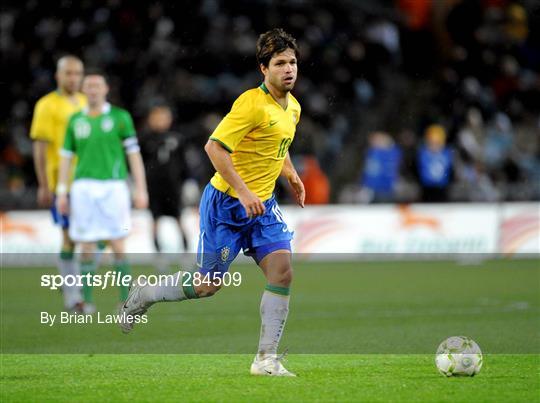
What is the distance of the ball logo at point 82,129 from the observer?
37.1 feet

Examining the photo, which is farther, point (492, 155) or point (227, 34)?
point (227, 34)

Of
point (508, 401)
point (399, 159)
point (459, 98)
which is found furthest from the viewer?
point (459, 98)

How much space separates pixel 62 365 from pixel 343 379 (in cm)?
205

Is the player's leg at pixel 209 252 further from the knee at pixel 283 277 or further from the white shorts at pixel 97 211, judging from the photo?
the white shorts at pixel 97 211

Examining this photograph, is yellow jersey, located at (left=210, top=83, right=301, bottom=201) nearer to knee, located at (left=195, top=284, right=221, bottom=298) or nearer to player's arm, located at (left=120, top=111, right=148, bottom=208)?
knee, located at (left=195, top=284, right=221, bottom=298)

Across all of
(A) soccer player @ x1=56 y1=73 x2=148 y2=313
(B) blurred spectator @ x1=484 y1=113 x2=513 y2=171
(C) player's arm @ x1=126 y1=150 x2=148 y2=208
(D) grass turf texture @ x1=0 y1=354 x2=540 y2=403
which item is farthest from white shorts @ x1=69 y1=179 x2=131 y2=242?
(B) blurred spectator @ x1=484 y1=113 x2=513 y2=171

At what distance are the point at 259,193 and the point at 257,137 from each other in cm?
36

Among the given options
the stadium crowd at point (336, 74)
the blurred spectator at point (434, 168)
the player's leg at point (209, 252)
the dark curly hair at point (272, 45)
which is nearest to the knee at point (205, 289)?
the player's leg at point (209, 252)

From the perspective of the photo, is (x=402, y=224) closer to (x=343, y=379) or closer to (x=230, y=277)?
(x=230, y=277)

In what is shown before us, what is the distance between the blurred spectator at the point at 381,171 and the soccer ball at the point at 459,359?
1381cm

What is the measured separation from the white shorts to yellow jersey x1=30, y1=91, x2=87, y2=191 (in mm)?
782

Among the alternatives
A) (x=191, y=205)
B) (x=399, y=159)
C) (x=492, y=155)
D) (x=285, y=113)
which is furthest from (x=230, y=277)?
(x=285, y=113)

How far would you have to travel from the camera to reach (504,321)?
10.7 meters

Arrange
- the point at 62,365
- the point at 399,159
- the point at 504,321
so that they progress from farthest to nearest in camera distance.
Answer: the point at 399,159
the point at 504,321
the point at 62,365
